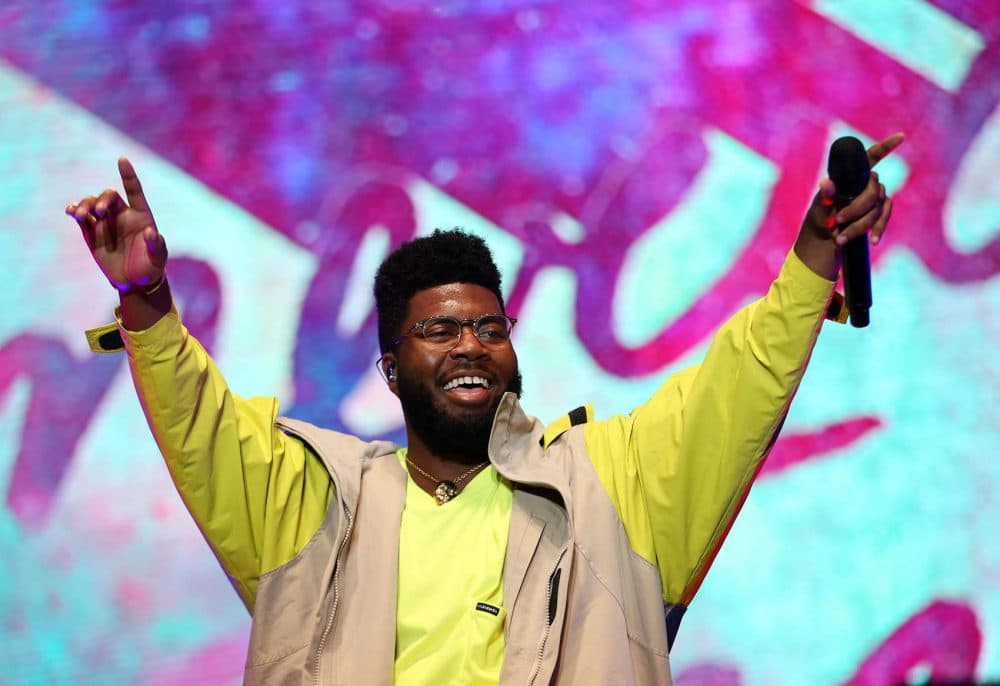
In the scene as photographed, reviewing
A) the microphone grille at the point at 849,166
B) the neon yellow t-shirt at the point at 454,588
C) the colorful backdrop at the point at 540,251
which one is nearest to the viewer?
the microphone grille at the point at 849,166

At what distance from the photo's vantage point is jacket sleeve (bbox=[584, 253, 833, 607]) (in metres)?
1.71

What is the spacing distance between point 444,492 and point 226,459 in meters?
0.36

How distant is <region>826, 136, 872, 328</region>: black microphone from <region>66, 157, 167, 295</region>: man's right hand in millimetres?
915

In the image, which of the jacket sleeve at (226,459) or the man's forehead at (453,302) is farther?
the man's forehead at (453,302)

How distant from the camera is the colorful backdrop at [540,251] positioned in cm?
239

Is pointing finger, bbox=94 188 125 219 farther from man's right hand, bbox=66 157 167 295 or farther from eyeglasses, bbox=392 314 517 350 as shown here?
eyeglasses, bbox=392 314 517 350

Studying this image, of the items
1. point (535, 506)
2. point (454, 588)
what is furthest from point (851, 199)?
point (454, 588)

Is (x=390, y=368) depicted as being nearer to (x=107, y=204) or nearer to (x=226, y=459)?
(x=226, y=459)

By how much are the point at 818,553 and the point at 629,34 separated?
1.12m

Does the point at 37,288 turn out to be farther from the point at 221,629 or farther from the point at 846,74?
the point at 846,74

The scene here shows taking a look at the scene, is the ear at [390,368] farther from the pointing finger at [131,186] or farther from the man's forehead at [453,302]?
the pointing finger at [131,186]

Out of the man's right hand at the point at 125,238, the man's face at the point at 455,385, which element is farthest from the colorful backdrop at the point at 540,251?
the man's right hand at the point at 125,238

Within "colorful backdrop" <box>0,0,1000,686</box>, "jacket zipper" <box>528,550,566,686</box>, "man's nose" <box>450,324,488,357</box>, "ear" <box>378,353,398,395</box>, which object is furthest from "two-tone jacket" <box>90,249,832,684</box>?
"colorful backdrop" <box>0,0,1000,686</box>

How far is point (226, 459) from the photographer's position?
186cm
